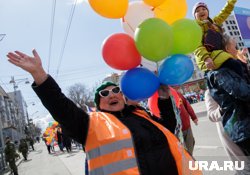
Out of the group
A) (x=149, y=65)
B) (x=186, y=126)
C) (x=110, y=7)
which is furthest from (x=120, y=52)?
(x=186, y=126)

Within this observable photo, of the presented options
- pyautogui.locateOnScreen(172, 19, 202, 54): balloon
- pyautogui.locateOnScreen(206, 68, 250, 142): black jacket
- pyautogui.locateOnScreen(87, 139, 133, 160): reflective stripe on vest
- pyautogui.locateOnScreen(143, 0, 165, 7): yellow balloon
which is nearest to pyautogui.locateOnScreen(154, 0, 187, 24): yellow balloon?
pyautogui.locateOnScreen(143, 0, 165, 7): yellow balloon

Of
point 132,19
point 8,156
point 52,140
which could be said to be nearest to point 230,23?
point 52,140

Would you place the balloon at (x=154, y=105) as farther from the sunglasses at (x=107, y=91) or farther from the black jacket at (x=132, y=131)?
the black jacket at (x=132, y=131)

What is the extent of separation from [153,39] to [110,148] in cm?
93

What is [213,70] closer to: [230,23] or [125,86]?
[125,86]

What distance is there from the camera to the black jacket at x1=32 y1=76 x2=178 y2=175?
211 centimetres

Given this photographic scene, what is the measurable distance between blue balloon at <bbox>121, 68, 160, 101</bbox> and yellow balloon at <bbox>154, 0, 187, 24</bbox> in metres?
0.69

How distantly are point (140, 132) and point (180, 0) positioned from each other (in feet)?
5.02

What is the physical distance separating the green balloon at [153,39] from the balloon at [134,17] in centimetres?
45

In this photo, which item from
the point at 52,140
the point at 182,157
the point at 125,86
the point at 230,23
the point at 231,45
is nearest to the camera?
the point at 182,157

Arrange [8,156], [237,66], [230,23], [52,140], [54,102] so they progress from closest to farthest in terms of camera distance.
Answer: [54,102], [237,66], [8,156], [52,140], [230,23]

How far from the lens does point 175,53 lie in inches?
105

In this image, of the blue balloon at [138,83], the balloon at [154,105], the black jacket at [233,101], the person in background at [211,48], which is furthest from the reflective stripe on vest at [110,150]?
the person in background at [211,48]

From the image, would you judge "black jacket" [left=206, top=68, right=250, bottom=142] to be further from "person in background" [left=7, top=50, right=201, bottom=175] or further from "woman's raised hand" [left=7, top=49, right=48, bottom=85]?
"woman's raised hand" [left=7, top=49, right=48, bottom=85]
